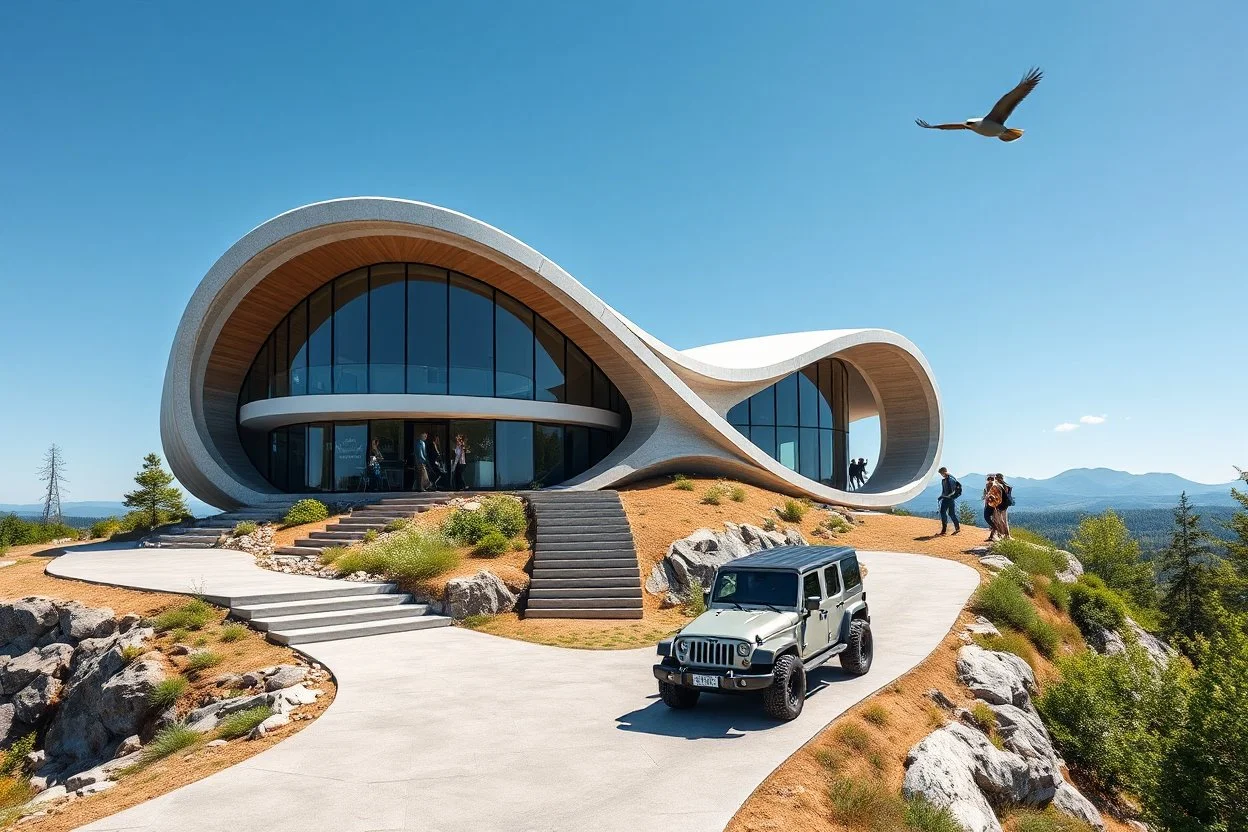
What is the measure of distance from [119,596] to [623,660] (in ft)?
34.8

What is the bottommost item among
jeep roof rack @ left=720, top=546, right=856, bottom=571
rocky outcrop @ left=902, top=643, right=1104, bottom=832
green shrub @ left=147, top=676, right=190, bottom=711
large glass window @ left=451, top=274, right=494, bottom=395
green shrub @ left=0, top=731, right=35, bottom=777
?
green shrub @ left=0, top=731, right=35, bottom=777

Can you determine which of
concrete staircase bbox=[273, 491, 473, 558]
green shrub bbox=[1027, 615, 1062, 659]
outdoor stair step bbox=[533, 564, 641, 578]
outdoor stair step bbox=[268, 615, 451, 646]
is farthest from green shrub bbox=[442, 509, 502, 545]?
green shrub bbox=[1027, 615, 1062, 659]

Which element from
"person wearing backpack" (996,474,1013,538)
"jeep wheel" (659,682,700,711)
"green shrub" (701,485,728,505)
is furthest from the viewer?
"green shrub" (701,485,728,505)

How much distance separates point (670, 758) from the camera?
23.9 ft

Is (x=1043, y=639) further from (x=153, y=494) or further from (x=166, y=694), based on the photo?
(x=153, y=494)

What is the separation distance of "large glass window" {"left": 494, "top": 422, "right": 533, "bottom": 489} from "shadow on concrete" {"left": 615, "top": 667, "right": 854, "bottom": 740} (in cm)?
1727

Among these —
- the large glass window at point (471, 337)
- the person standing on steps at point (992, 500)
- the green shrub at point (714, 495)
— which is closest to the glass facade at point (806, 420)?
the green shrub at point (714, 495)

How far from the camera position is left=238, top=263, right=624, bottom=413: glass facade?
25453mm

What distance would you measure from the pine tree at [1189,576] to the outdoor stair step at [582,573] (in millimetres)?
39707

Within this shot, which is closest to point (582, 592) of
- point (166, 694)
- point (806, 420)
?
point (166, 694)

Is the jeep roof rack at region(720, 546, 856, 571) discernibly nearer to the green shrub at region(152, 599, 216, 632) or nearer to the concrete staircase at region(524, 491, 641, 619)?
the concrete staircase at region(524, 491, 641, 619)

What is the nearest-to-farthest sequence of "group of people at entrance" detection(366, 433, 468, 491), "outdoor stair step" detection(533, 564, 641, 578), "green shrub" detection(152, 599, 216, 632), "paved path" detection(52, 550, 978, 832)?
"paved path" detection(52, 550, 978, 832)
"green shrub" detection(152, 599, 216, 632)
"outdoor stair step" detection(533, 564, 641, 578)
"group of people at entrance" detection(366, 433, 468, 491)

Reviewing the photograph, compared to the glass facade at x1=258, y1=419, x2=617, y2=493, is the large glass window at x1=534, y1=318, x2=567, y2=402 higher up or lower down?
higher up

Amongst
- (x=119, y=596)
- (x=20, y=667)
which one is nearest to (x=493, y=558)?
(x=119, y=596)
